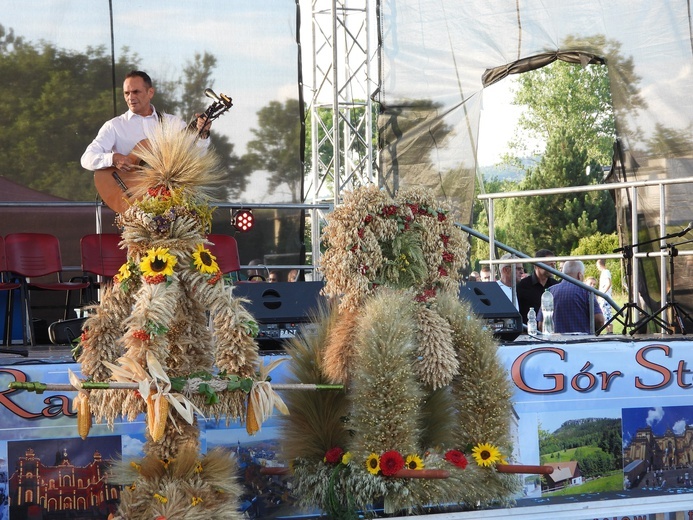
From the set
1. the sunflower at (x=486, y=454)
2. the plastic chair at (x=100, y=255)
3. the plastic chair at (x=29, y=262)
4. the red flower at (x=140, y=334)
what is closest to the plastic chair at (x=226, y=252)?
the plastic chair at (x=100, y=255)

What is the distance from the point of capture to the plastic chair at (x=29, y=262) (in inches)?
240

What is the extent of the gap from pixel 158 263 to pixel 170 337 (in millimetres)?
276

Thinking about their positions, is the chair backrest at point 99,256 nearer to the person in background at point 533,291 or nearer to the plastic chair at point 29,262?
the plastic chair at point 29,262

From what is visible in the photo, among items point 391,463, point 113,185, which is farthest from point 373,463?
point 113,185

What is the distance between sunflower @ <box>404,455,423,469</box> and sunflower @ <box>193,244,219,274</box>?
951 millimetres

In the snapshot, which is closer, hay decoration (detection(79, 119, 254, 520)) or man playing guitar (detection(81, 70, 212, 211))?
hay decoration (detection(79, 119, 254, 520))

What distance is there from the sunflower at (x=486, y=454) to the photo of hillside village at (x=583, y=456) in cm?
70

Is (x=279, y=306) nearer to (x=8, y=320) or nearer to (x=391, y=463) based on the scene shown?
(x=391, y=463)

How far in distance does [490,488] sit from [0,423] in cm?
188

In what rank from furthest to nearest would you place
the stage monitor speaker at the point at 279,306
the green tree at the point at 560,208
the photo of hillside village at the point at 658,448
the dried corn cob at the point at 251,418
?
the green tree at the point at 560,208, the stage monitor speaker at the point at 279,306, the photo of hillside village at the point at 658,448, the dried corn cob at the point at 251,418

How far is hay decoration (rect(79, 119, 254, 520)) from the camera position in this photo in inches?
120

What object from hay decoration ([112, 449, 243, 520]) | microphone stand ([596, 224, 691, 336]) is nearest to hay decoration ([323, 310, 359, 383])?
hay decoration ([112, 449, 243, 520])

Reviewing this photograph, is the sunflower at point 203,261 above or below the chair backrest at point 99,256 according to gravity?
below

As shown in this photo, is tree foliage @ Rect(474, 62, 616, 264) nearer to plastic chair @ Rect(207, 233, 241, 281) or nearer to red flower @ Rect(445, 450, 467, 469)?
plastic chair @ Rect(207, 233, 241, 281)
